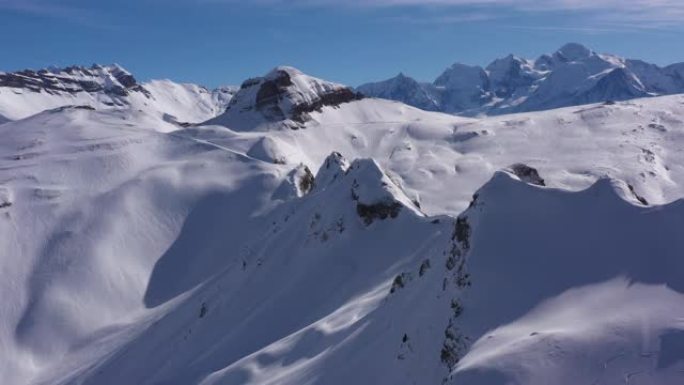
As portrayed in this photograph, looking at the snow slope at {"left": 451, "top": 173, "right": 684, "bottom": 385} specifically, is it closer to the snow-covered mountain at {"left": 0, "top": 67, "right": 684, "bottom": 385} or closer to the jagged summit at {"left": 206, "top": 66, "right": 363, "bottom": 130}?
the snow-covered mountain at {"left": 0, "top": 67, "right": 684, "bottom": 385}

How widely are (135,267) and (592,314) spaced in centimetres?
5558

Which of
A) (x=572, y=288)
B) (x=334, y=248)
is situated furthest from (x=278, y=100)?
(x=572, y=288)

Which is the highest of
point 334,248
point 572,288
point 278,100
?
point 572,288

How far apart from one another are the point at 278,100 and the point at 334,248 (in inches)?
3177

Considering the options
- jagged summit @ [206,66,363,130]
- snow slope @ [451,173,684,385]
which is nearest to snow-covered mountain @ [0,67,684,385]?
snow slope @ [451,173,684,385]

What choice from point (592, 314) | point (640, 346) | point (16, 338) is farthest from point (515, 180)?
point (16, 338)

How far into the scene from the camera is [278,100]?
388 feet

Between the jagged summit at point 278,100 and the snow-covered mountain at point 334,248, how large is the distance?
0.56 metres

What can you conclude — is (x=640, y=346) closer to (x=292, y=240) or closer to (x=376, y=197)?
(x=376, y=197)

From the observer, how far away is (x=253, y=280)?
42.9 metres

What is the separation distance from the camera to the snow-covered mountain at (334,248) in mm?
18500

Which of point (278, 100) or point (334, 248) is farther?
point (278, 100)

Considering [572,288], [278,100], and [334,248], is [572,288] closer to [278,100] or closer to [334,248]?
[334,248]

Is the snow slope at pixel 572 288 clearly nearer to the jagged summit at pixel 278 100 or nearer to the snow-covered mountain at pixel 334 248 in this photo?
the snow-covered mountain at pixel 334 248
